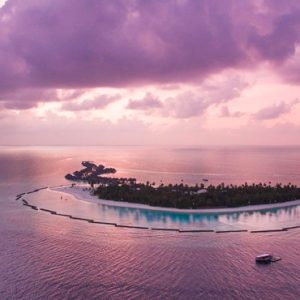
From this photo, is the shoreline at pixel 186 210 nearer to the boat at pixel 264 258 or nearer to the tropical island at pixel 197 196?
the tropical island at pixel 197 196

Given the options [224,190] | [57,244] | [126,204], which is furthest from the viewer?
[224,190]

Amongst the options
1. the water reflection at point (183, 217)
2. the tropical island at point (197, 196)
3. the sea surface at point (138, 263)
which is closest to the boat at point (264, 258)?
the sea surface at point (138, 263)

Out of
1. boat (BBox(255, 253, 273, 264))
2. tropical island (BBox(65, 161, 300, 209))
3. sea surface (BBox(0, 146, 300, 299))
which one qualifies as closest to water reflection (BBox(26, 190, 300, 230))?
sea surface (BBox(0, 146, 300, 299))

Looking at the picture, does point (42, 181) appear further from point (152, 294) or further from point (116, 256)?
point (152, 294)

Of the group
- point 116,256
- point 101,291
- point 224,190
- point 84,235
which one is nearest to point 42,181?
point 224,190

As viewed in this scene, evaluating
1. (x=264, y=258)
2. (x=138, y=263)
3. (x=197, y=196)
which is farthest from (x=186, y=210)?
(x=138, y=263)
